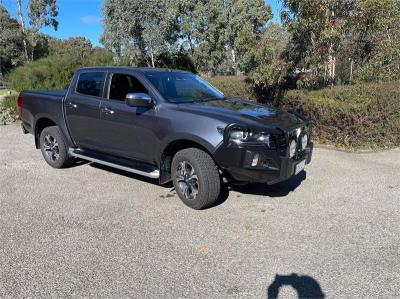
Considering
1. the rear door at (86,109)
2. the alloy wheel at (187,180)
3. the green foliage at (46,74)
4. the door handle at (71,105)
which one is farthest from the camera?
the green foliage at (46,74)

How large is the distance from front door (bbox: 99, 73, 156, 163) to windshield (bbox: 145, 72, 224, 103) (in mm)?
237

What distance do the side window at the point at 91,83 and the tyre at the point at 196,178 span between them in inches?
70.6

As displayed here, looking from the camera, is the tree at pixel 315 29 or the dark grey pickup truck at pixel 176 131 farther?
the tree at pixel 315 29

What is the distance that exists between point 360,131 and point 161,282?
574cm

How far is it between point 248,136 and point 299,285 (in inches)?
67.9

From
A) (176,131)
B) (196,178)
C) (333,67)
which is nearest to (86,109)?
(176,131)

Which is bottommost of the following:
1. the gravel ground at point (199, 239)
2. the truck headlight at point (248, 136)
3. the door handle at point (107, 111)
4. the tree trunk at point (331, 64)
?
the gravel ground at point (199, 239)

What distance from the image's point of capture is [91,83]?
5996 mm

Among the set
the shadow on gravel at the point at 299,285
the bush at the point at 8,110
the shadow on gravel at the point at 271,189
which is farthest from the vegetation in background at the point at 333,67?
the bush at the point at 8,110

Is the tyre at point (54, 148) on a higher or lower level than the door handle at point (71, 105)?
lower

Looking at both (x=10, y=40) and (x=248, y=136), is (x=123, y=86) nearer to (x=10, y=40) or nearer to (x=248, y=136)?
(x=248, y=136)

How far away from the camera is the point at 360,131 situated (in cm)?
772

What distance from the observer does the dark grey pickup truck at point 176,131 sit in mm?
4453

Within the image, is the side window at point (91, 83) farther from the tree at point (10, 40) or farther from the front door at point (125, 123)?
the tree at point (10, 40)
